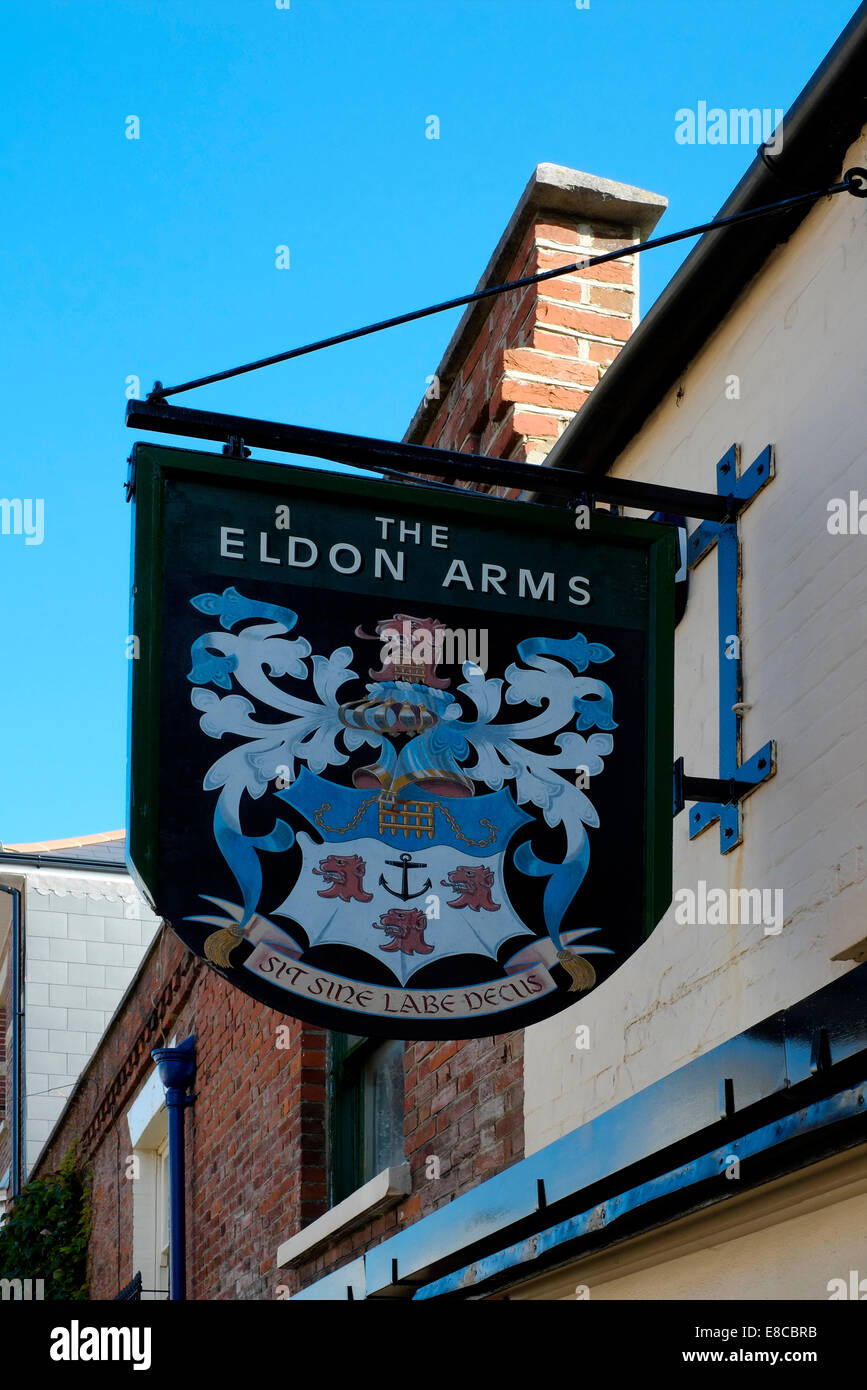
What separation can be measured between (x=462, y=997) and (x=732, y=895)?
3.42 ft

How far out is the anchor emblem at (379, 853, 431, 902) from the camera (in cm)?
375

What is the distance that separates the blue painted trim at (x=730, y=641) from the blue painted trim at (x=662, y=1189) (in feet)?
3.03

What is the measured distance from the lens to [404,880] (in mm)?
3764

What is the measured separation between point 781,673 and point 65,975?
563 inches

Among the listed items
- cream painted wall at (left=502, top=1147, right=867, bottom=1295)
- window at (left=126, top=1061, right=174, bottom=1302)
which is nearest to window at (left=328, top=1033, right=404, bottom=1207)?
cream painted wall at (left=502, top=1147, right=867, bottom=1295)

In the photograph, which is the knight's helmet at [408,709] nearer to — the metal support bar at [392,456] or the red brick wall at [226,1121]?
the metal support bar at [392,456]

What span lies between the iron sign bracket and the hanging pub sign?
1.29ft

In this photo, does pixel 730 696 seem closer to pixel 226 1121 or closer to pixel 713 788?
pixel 713 788

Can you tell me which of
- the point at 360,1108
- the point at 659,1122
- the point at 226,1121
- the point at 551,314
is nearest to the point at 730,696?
the point at 659,1122

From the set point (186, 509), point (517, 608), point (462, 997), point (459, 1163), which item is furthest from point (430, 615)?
point (459, 1163)

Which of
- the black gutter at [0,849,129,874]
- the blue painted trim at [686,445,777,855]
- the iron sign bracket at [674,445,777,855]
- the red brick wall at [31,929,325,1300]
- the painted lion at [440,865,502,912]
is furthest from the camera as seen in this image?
the black gutter at [0,849,129,874]

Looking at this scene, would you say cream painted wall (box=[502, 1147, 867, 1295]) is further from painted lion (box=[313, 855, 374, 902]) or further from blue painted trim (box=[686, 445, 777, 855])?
painted lion (box=[313, 855, 374, 902])

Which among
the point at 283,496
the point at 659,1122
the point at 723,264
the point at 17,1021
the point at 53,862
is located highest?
the point at 53,862

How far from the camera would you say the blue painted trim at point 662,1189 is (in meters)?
3.38
